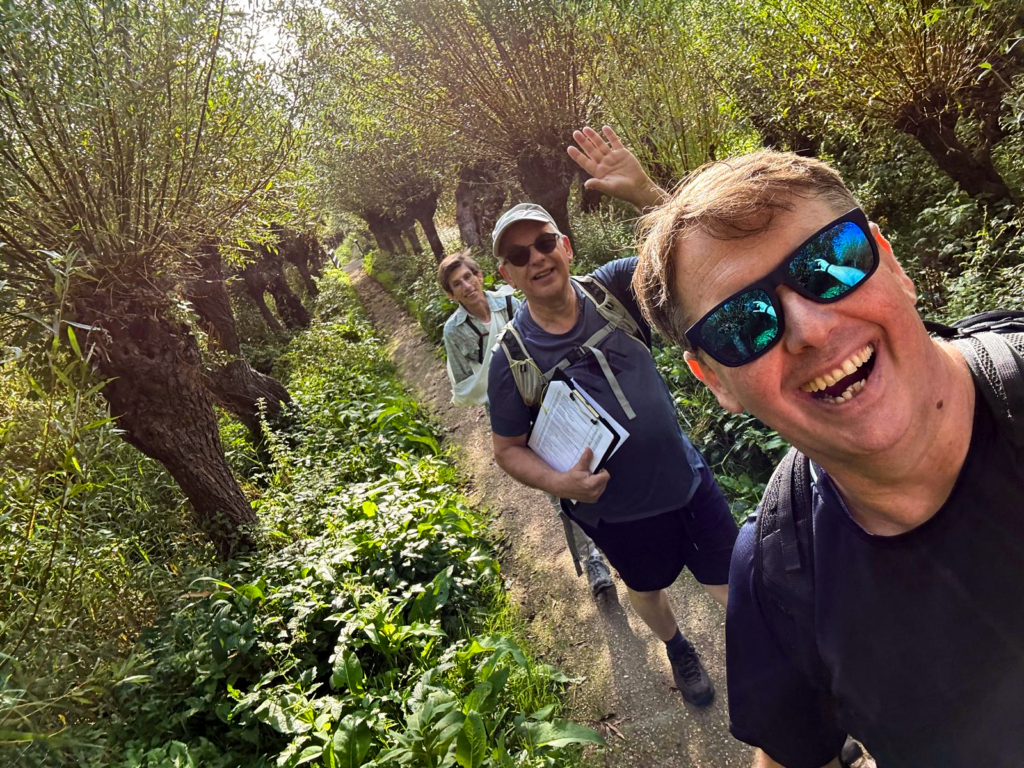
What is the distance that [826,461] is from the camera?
109cm

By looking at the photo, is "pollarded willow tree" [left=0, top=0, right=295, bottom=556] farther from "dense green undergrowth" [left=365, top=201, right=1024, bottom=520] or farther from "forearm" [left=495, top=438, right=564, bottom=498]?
"dense green undergrowth" [left=365, top=201, right=1024, bottom=520]

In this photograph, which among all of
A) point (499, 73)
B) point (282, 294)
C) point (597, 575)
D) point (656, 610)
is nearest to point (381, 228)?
point (282, 294)

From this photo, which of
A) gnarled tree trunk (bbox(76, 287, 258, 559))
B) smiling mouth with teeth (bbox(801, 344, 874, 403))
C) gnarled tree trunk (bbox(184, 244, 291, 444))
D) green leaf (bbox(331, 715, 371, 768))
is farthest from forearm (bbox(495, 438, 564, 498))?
gnarled tree trunk (bbox(184, 244, 291, 444))

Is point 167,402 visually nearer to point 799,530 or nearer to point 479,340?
point 479,340

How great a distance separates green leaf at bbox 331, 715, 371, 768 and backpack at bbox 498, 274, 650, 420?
6.28 feet

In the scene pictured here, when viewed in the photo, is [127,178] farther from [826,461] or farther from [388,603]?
[826,461]

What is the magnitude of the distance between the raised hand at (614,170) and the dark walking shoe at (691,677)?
2.41 m

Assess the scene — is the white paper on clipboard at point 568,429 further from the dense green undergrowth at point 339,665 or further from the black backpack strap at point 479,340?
the black backpack strap at point 479,340

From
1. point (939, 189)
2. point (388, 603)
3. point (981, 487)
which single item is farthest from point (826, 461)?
point (939, 189)

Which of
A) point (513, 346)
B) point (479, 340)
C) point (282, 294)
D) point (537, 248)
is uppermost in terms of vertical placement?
point (282, 294)

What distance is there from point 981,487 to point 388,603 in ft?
11.7

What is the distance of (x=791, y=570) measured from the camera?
1137 mm

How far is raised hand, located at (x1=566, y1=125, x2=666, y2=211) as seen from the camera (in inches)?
92.0

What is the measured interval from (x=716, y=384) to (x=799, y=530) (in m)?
0.41
